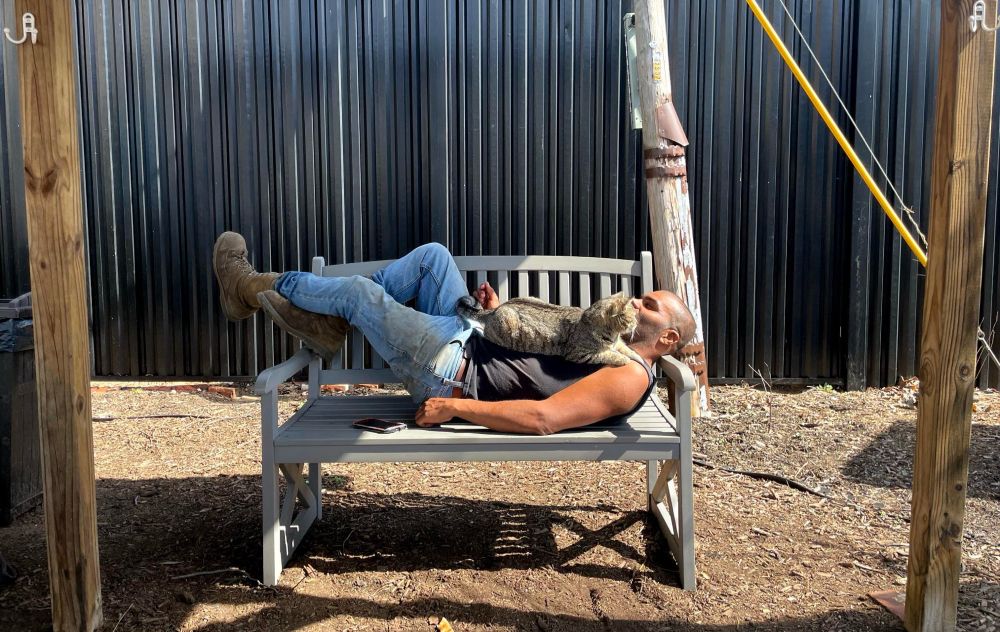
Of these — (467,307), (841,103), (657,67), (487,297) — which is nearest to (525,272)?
(487,297)

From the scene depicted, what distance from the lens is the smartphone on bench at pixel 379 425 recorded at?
3155 millimetres

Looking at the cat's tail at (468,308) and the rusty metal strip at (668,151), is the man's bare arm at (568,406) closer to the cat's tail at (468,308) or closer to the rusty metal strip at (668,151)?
the cat's tail at (468,308)

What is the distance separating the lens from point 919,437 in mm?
2658

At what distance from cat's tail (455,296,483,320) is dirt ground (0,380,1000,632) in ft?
3.12

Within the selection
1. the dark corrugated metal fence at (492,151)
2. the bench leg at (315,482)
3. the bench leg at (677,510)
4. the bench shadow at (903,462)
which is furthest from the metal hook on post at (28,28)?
the bench shadow at (903,462)

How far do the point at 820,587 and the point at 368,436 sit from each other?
5.77 ft

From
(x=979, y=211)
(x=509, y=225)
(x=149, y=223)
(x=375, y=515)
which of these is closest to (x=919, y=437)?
(x=979, y=211)

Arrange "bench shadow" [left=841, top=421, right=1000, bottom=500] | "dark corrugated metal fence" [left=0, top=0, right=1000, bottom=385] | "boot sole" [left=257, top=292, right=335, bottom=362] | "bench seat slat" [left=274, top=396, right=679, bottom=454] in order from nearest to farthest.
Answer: "bench seat slat" [left=274, top=396, right=679, bottom=454] < "boot sole" [left=257, top=292, right=335, bottom=362] < "bench shadow" [left=841, top=421, right=1000, bottom=500] < "dark corrugated metal fence" [left=0, top=0, right=1000, bottom=385]

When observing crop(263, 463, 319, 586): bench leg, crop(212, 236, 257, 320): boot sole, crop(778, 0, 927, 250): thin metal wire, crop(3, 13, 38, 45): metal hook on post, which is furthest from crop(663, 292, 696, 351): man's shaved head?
crop(778, 0, 927, 250): thin metal wire

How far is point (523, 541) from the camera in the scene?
356 centimetres

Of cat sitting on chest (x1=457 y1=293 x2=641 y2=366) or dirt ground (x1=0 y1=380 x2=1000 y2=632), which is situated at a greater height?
cat sitting on chest (x1=457 y1=293 x2=641 y2=366)

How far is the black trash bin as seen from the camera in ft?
11.6

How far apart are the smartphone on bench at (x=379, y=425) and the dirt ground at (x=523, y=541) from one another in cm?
57

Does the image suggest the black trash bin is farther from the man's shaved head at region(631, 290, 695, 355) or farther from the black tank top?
the man's shaved head at region(631, 290, 695, 355)
